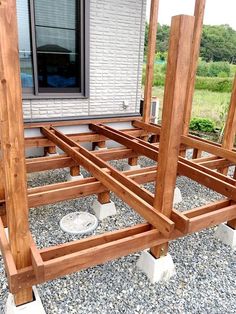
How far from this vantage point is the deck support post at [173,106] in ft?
5.18

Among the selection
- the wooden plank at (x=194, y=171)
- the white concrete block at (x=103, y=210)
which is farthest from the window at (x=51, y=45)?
the white concrete block at (x=103, y=210)

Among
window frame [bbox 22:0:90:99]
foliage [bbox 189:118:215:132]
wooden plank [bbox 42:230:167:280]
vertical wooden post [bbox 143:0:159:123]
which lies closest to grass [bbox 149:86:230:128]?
foliage [bbox 189:118:215:132]

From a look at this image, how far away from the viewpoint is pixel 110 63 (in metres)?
5.07

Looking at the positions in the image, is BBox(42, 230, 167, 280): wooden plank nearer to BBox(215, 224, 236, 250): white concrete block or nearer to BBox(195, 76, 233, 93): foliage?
BBox(215, 224, 236, 250): white concrete block

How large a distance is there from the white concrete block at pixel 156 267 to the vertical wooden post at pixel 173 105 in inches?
17.0

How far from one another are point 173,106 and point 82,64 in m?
3.54

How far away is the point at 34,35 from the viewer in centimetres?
428

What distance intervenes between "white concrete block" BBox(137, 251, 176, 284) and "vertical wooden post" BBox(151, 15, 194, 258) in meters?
0.43

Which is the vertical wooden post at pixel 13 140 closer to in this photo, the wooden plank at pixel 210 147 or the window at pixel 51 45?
the wooden plank at pixel 210 147

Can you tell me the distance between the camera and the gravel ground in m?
1.91

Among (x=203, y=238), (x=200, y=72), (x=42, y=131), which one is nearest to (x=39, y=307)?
(x=203, y=238)

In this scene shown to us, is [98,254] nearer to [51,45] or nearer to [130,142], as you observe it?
[130,142]

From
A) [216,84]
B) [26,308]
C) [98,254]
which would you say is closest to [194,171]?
[98,254]

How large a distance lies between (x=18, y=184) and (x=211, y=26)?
20686mm
